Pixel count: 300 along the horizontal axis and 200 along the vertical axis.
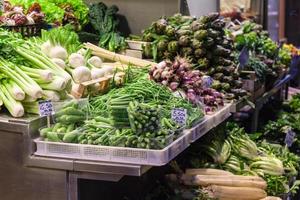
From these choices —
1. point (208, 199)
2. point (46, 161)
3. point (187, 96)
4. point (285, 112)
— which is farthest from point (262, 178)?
point (285, 112)

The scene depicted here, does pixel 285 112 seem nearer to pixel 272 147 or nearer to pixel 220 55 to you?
pixel 272 147

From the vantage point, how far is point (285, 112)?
20.4 feet

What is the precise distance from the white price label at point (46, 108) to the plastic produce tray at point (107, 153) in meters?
0.13

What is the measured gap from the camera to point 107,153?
2.48 m

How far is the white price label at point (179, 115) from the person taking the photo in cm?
277

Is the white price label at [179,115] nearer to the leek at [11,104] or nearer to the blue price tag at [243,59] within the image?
the leek at [11,104]

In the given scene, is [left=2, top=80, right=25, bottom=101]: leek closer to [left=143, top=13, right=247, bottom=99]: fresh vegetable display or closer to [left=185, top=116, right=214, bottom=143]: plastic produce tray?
[left=185, top=116, right=214, bottom=143]: plastic produce tray

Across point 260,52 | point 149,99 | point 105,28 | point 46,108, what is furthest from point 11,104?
point 260,52

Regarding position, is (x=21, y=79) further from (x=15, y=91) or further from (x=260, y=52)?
(x=260, y=52)

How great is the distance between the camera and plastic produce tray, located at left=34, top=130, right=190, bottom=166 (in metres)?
2.44

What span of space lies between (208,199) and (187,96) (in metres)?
0.61

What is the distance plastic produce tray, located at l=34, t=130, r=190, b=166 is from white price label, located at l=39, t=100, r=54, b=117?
133 millimetres

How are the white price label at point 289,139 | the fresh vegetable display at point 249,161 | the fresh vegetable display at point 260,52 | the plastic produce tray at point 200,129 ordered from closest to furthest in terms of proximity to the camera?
1. the plastic produce tray at point 200,129
2. the fresh vegetable display at point 249,161
3. the white price label at point 289,139
4. the fresh vegetable display at point 260,52

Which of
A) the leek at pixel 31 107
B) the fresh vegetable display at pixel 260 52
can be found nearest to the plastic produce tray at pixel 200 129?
the leek at pixel 31 107
